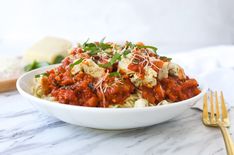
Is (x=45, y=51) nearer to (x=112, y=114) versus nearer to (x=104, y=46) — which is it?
(x=104, y=46)

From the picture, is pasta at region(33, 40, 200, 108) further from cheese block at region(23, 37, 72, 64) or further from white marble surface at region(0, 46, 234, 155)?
cheese block at region(23, 37, 72, 64)

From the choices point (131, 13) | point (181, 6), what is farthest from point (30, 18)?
point (181, 6)

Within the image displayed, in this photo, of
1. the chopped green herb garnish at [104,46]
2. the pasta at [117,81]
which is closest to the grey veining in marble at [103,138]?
the pasta at [117,81]

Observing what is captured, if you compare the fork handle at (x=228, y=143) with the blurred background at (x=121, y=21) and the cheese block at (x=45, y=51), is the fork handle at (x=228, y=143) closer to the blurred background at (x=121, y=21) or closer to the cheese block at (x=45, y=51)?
the cheese block at (x=45, y=51)

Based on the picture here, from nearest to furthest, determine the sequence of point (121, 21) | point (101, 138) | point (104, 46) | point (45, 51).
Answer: point (101, 138) → point (104, 46) → point (45, 51) → point (121, 21)

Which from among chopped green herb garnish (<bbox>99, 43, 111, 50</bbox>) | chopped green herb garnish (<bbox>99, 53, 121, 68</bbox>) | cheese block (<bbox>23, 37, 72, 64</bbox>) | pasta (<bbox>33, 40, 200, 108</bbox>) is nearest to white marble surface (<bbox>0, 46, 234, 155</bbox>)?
pasta (<bbox>33, 40, 200, 108</bbox>)

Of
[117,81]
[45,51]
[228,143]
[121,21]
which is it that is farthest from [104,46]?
[121,21]
